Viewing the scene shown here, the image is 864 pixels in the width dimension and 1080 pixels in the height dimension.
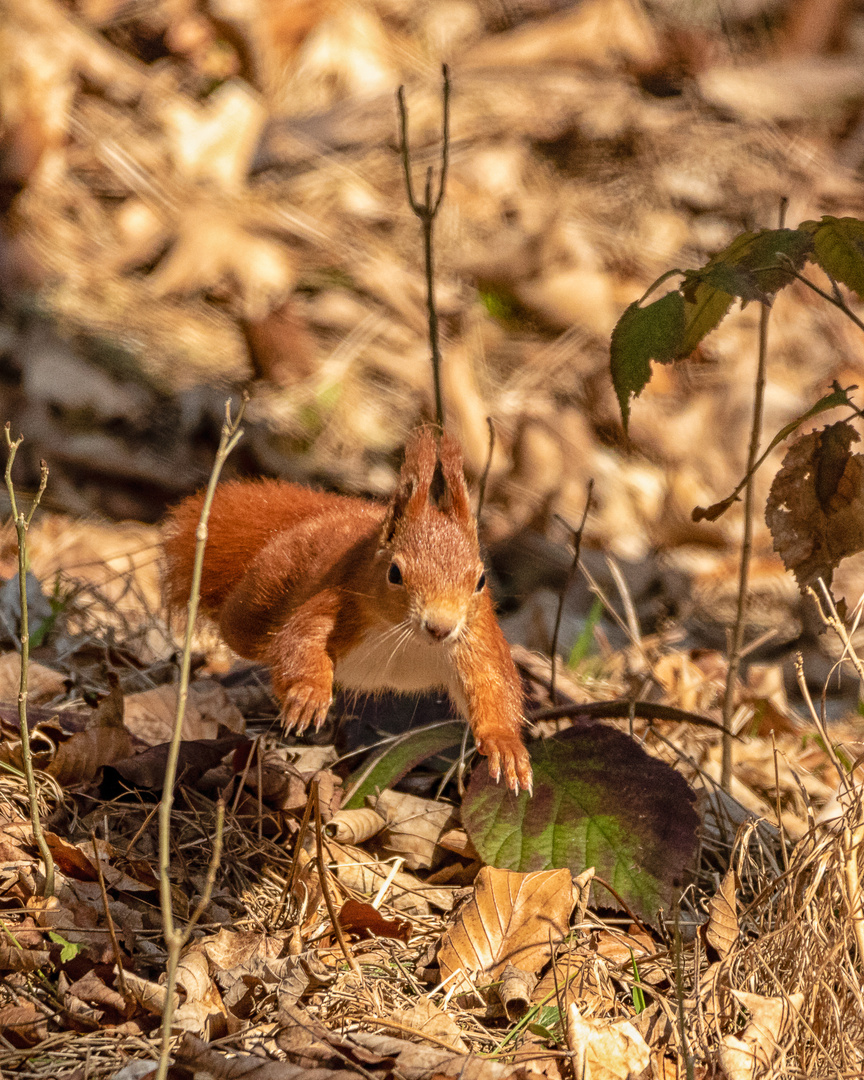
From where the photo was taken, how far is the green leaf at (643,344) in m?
1.79

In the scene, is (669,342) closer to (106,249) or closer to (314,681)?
(314,681)

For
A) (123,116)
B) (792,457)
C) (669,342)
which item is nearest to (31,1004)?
(669,342)

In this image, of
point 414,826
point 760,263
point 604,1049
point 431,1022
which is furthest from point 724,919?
point 760,263

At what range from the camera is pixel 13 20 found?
494 cm

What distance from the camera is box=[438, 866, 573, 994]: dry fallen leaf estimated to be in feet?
6.17

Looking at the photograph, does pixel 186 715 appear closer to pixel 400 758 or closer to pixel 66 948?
pixel 400 758

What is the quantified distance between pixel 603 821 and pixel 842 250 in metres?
1.12

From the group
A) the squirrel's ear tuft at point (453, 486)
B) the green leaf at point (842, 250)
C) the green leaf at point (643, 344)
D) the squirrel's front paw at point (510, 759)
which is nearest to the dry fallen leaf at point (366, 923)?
the squirrel's front paw at point (510, 759)

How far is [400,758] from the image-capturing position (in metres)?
2.39

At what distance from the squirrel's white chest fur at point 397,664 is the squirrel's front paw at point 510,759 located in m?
0.18

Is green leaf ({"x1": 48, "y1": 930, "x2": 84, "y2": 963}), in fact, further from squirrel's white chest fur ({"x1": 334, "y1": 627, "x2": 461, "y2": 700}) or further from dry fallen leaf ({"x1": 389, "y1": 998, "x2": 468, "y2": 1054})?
squirrel's white chest fur ({"x1": 334, "y1": 627, "x2": 461, "y2": 700})

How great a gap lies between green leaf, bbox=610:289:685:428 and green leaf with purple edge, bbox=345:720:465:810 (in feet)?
2.98

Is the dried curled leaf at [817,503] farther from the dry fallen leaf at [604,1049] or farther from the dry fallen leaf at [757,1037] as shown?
the dry fallen leaf at [604,1049]

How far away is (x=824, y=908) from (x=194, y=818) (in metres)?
1.18
